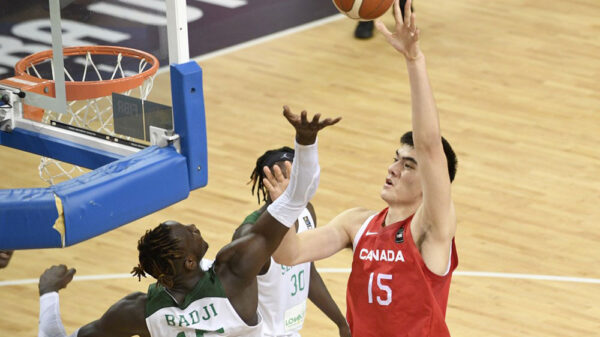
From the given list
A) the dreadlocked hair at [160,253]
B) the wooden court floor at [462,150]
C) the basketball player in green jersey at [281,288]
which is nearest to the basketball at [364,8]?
the basketball player in green jersey at [281,288]

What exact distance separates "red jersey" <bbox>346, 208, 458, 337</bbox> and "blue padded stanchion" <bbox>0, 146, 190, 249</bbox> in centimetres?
98

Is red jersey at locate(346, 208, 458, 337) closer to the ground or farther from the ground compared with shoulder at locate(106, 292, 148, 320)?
farther from the ground

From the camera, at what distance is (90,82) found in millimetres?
5523

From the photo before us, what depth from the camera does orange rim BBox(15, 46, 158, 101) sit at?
5383 millimetres

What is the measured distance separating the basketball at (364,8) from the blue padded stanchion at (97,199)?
1.21 meters

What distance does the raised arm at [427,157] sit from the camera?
398 cm

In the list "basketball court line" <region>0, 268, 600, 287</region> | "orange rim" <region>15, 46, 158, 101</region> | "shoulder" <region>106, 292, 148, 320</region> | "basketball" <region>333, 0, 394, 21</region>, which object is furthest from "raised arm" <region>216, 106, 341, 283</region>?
"basketball court line" <region>0, 268, 600, 287</region>

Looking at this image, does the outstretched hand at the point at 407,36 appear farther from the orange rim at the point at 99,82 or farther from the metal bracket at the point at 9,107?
the metal bracket at the point at 9,107

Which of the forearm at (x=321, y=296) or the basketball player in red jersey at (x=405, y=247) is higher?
the basketball player in red jersey at (x=405, y=247)

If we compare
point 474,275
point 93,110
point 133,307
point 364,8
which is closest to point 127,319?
point 133,307

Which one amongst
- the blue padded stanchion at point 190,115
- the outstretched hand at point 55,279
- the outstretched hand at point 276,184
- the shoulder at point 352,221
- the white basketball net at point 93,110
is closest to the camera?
the outstretched hand at point 276,184

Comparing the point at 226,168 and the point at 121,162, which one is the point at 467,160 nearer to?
the point at 226,168

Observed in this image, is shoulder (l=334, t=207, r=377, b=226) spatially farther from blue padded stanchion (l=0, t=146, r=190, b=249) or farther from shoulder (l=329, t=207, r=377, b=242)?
blue padded stanchion (l=0, t=146, r=190, b=249)

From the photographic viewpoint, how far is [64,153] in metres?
5.39
